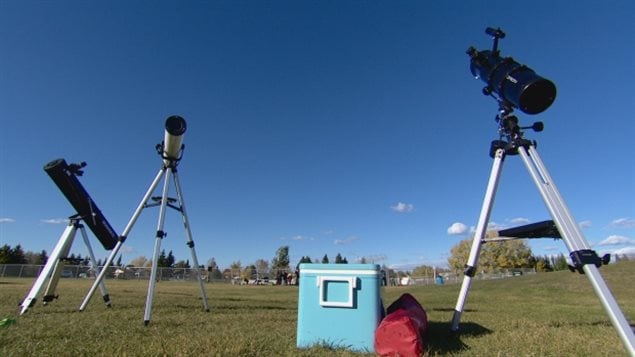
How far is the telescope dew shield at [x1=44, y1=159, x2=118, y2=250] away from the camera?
6.31 m

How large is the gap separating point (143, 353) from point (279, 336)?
1605 millimetres

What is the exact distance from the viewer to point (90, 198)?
683 centimetres

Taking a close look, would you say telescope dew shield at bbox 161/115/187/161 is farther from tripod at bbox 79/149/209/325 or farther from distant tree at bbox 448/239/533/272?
distant tree at bbox 448/239/533/272

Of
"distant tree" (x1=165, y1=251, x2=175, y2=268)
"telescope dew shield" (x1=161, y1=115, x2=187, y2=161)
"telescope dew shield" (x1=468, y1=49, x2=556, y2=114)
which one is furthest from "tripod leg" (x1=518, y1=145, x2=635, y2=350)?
"distant tree" (x1=165, y1=251, x2=175, y2=268)

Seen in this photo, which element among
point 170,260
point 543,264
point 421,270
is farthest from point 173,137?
point 170,260

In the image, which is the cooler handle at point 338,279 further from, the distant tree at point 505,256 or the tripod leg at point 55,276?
the distant tree at point 505,256

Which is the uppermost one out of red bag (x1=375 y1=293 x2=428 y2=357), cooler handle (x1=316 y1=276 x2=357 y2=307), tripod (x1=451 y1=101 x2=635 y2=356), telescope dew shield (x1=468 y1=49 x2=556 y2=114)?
telescope dew shield (x1=468 y1=49 x2=556 y2=114)

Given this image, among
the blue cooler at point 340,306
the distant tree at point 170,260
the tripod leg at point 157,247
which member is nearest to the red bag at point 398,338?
the blue cooler at point 340,306

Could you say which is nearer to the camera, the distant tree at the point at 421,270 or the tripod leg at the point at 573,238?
the tripod leg at the point at 573,238

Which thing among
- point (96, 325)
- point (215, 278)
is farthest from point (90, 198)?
point (215, 278)

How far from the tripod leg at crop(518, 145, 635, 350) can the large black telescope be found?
1.82ft

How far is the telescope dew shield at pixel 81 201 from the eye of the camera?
6312 millimetres

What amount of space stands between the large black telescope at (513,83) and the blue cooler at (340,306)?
2.42 metres

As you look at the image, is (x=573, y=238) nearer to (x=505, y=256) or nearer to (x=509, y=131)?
(x=509, y=131)
